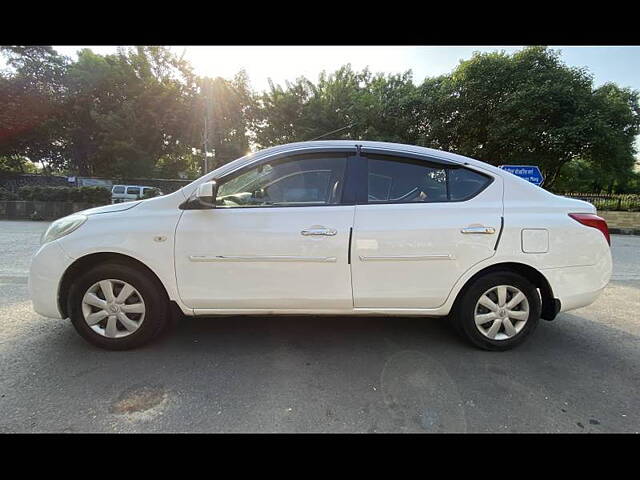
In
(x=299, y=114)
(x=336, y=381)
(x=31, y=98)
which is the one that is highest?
(x=31, y=98)

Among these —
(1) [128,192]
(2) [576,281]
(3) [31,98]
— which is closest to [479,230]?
(2) [576,281]

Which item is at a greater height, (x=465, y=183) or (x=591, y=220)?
(x=465, y=183)

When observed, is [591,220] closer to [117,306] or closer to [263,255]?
[263,255]

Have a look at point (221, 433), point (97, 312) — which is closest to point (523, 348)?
point (221, 433)

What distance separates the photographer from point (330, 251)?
8.17 ft

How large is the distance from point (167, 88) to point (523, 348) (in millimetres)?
27078

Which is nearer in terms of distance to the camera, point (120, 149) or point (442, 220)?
point (442, 220)

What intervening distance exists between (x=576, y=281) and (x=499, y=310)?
680 millimetres

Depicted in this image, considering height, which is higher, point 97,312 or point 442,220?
point 442,220

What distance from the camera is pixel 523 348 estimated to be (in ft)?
9.19

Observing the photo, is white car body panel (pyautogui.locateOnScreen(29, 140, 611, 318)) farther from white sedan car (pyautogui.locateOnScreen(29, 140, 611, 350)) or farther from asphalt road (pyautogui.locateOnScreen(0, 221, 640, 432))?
asphalt road (pyautogui.locateOnScreen(0, 221, 640, 432))

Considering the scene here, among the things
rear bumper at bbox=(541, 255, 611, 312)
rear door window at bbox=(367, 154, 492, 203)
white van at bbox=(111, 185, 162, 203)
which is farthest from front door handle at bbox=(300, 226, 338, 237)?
white van at bbox=(111, 185, 162, 203)

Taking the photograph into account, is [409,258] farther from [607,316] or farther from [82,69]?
[82,69]

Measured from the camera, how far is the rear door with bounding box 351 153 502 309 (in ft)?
8.21
